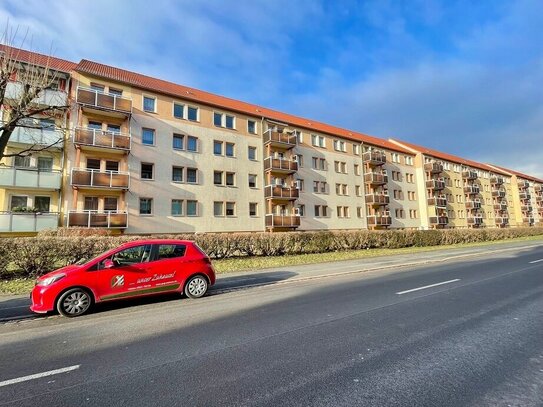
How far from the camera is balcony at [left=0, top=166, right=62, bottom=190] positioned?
65.4 ft


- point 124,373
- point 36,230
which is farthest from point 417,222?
point 124,373

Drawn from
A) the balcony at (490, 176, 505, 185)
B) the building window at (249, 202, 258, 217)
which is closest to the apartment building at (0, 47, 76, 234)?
the building window at (249, 202, 258, 217)

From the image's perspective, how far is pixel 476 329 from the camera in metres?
5.26

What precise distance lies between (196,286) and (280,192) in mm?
22802

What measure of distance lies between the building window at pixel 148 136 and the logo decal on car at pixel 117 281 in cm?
2039

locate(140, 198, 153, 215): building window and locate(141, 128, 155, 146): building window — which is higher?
locate(141, 128, 155, 146): building window

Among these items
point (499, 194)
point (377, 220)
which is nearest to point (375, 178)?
point (377, 220)

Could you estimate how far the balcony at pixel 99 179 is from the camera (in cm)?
2153

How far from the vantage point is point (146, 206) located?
82.4ft

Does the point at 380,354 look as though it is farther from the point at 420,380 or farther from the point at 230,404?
the point at 230,404

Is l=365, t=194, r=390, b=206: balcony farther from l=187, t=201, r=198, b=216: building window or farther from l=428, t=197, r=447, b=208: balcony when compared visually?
l=187, t=201, r=198, b=216: building window

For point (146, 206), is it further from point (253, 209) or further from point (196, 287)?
point (196, 287)

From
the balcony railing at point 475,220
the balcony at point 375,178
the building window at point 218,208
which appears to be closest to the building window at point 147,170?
the building window at point 218,208

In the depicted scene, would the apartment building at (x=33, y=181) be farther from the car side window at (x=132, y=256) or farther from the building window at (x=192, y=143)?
the car side window at (x=132, y=256)
